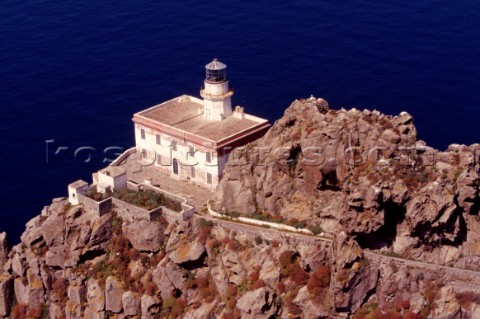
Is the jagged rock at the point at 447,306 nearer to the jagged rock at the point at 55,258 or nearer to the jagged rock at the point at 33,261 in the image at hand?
the jagged rock at the point at 55,258

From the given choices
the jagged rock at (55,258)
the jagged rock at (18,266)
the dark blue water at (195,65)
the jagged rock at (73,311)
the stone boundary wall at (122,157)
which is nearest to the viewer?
the jagged rock at (73,311)

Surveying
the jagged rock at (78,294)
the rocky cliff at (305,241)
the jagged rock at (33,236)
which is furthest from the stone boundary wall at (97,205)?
the jagged rock at (78,294)

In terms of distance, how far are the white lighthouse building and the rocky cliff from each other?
12.8ft

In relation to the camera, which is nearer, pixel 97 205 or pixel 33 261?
pixel 97 205

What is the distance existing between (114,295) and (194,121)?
1941 centimetres

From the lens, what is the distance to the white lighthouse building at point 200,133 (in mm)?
81875

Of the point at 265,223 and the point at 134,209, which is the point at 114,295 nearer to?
the point at 134,209

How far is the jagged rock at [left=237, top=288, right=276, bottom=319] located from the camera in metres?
70.1

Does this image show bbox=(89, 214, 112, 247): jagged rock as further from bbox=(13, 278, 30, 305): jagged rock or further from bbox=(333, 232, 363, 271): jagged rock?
bbox=(333, 232, 363, 271): jagged rock

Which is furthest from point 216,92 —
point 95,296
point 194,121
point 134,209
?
point 95,296

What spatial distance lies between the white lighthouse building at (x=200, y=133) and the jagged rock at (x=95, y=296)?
44.7 feet

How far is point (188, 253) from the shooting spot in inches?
2950

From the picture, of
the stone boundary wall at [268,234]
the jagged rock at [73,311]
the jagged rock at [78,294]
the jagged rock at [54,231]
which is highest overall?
the stone boundary wall at [268,234]

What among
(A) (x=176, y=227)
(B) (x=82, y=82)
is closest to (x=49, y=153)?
(B) (x=82, y=82)
